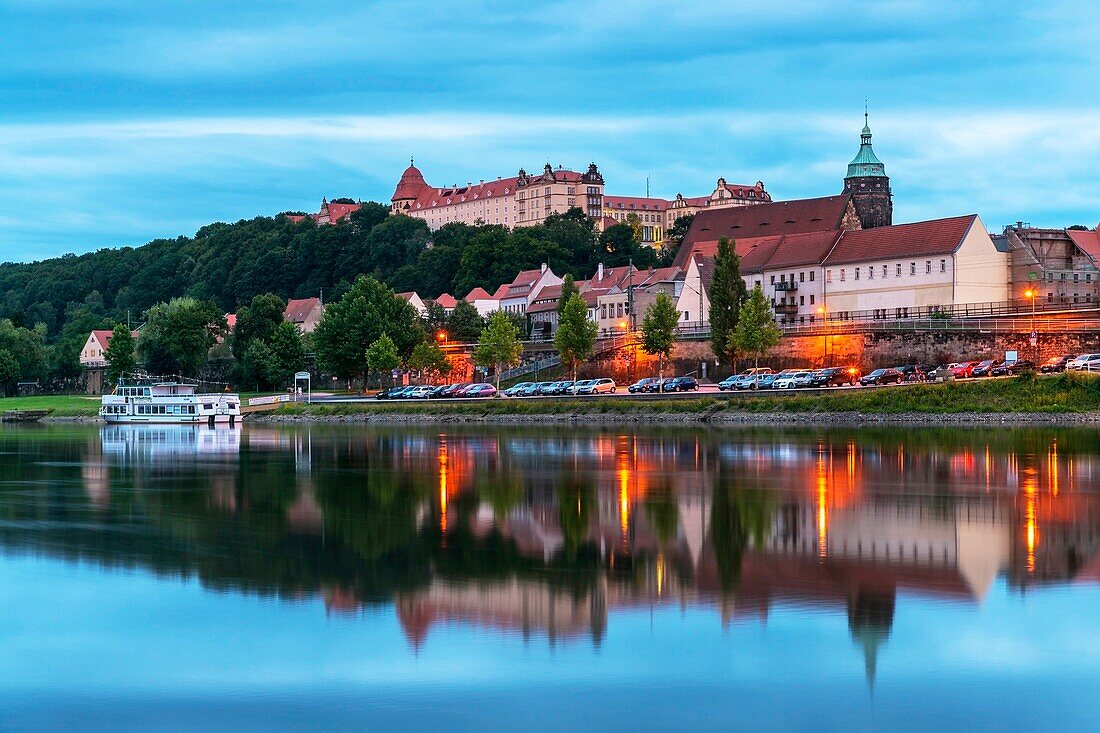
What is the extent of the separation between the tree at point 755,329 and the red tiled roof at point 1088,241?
33718 mm

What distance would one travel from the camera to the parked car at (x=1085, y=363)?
63.8 m

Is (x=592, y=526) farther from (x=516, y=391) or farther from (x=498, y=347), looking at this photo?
(x=498, y=347)

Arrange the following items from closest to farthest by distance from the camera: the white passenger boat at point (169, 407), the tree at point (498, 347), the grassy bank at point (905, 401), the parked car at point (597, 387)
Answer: the grassy bank at point (905, 401), the parked car at point (597, 387), the white passenger boat at point (169, 407), the tree at point (498, 347)

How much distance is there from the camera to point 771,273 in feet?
326

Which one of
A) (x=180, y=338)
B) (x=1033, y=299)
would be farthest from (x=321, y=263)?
(x=1033, y=299)

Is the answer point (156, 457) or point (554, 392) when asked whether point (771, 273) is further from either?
point (156, 457)

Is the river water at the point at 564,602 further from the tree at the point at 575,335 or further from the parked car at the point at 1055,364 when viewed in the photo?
the tree at the point at 575,335

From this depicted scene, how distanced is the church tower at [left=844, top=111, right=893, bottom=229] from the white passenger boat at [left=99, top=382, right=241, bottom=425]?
6126cm

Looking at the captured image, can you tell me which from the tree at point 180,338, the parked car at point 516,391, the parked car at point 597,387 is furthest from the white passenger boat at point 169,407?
the parked car at point 597,387

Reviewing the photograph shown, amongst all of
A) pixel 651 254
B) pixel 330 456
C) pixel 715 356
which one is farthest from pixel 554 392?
pixel 651 254

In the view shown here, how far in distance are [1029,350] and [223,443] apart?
4106cm

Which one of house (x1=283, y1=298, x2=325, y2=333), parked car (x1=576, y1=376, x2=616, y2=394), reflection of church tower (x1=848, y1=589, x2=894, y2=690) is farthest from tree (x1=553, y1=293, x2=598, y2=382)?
reflection of church tower (x1=848, y1=589, x2=894, y2=690)

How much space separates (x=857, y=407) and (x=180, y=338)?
207ft

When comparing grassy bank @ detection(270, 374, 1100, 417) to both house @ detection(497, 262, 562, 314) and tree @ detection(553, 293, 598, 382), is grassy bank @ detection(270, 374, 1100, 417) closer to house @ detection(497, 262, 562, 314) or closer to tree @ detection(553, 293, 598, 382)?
tree @ detection(553, 293, 598, 382)
